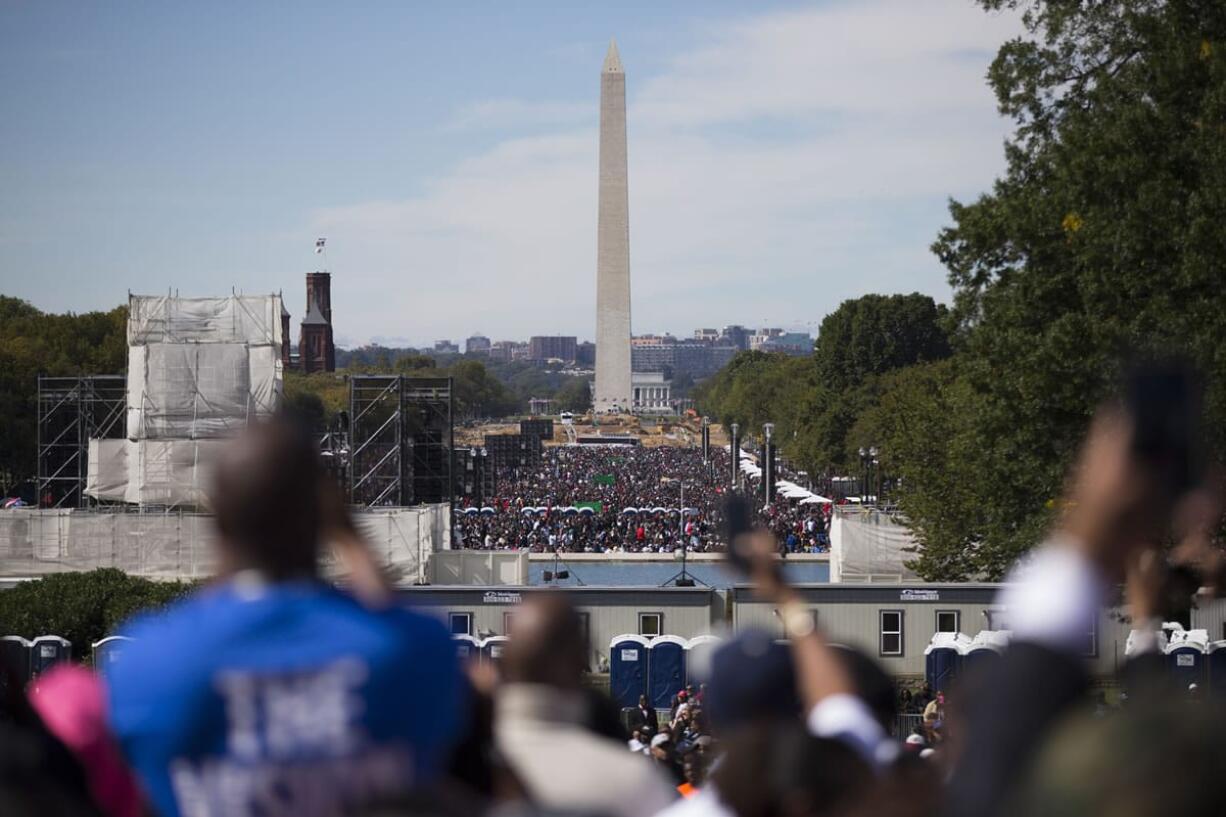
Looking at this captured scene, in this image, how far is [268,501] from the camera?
264 centimetres

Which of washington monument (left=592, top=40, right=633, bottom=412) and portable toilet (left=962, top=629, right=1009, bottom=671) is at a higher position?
washington monument (left=592, top=40, right=633, bottom=412)

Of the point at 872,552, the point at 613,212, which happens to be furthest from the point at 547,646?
the point at 613,212

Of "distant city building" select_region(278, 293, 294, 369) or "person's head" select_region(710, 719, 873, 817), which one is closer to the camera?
"person's head" select_region(710, 719, 873, 817)

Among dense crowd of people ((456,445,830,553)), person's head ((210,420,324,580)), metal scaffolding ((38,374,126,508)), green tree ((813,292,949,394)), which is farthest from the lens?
green tree ((813,292,949,394))

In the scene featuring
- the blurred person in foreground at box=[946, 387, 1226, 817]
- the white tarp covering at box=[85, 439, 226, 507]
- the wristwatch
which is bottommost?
the white tarp covering at box=[85, 439, 226, 507]

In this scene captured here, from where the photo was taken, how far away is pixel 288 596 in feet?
8.52

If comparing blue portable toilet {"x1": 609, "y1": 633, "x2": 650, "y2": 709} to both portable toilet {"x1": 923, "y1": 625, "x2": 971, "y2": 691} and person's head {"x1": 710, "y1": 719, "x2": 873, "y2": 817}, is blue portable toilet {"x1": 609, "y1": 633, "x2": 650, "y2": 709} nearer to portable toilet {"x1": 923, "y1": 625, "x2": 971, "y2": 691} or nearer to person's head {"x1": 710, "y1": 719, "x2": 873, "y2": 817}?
portable toilet {"x1": 923, "y1": 625, "x2": 971, "y2": 691}

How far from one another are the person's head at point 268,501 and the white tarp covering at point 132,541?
34667 millimetres

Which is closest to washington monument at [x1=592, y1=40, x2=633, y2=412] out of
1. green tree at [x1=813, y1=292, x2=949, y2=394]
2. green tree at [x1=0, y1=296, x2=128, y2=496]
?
green tree at [x1=813, y1=292, x2=949, y2=394]

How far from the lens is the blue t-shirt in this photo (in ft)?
8.26

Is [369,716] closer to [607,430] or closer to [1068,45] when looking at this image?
[1068,45]

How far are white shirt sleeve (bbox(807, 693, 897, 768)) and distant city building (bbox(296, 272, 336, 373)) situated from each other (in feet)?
510

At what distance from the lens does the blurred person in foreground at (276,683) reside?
252 cm

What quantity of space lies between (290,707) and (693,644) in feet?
71.8
